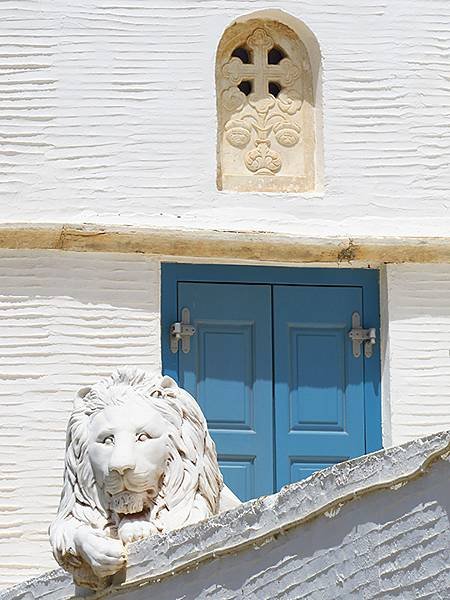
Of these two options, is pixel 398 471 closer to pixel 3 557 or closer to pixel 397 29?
pixel 3 557

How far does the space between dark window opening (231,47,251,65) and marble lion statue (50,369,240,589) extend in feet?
13.9

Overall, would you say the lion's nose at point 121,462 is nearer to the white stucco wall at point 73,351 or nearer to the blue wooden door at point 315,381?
the white stucco wall at point 73,351

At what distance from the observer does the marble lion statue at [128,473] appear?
8.39m

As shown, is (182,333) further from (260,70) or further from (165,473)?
(165,473)

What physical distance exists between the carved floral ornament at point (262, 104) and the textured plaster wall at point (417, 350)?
972mm

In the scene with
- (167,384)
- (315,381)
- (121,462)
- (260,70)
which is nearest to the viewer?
(121,462)

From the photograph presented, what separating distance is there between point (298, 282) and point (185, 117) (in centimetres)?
106

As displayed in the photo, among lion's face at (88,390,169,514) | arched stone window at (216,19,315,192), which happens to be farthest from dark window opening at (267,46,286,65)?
lion's face at (88,390,169,514)

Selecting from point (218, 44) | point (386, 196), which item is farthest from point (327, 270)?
point (218, 44)

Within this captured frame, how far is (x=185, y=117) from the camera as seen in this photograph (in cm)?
1240

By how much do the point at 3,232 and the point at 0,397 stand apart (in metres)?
0.86

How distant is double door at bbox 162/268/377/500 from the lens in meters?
12.1

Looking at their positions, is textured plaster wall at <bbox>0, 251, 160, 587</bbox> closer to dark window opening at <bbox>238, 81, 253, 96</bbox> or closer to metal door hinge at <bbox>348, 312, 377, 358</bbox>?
metal door hinge at <bbox>348, 312, 377, 358</bbox>

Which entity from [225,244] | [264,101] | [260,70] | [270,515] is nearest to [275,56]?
[260,70]
